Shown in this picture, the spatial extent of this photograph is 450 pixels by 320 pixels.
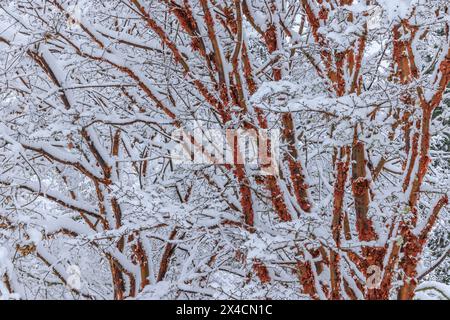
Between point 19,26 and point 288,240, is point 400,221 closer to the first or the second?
point 288,240

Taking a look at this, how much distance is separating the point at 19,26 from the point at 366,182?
3.50 meters

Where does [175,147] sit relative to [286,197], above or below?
above

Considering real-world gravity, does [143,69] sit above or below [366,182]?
above

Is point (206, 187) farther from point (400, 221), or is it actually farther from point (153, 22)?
point (400, 221)

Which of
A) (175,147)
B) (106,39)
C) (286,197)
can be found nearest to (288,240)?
(286,197)

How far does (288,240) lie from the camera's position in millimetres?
3439

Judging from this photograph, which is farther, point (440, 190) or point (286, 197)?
point (286, 197)

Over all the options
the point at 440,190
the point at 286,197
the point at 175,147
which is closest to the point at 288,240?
the point at 286,197

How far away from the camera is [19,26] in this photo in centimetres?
477
